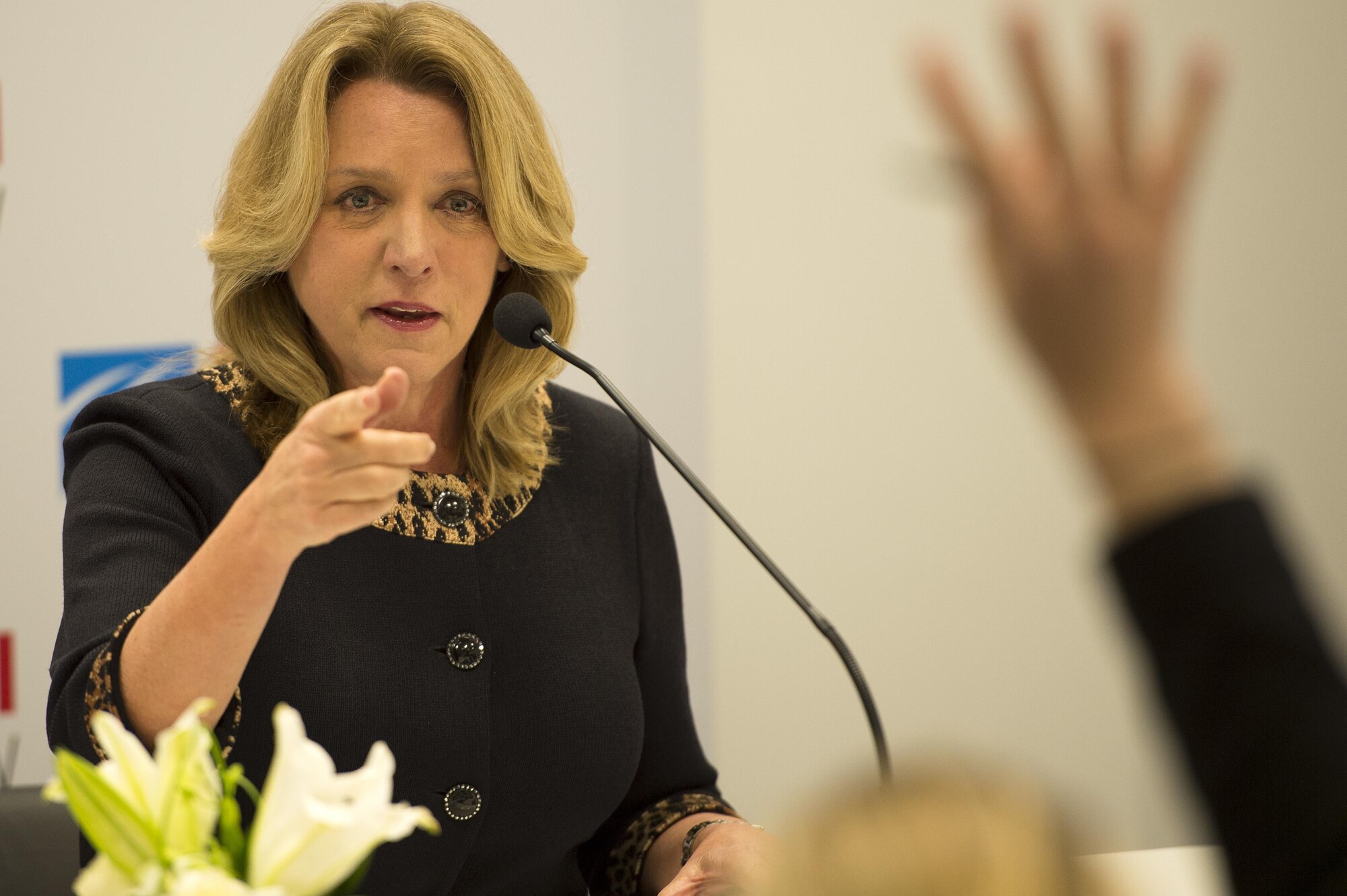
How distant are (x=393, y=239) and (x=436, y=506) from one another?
1.04ft

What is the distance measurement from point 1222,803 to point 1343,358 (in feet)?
8.57

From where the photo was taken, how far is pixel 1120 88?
0.44m

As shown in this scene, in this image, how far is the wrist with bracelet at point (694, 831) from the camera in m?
1.37

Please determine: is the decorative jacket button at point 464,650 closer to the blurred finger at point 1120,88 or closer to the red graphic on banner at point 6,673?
the blurred finger at point 1120,88

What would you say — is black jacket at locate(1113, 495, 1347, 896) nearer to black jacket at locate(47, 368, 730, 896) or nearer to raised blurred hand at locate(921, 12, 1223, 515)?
raised blurred hand at locate(921, 12, 1223, 515)

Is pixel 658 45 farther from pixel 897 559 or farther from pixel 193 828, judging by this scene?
pixel 193 828

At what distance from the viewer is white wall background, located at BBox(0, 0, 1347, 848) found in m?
2.64

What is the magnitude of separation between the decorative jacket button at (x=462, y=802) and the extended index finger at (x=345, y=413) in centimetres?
56

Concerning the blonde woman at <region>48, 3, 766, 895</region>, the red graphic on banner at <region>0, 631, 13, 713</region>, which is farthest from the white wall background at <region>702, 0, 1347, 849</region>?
the red graphic on banner at <region>0, 631, 13, 713</region>

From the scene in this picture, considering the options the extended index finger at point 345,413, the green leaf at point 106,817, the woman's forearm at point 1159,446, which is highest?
the extended index finger at point 345,413

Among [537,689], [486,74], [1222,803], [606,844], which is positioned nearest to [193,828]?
[1222,803]

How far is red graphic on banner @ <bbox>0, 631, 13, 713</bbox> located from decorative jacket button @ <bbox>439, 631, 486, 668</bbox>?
6.31 ft

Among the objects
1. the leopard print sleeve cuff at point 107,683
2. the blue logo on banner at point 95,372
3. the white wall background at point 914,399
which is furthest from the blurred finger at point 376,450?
the blue logo on banner at point 95,372

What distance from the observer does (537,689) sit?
1434 mm
